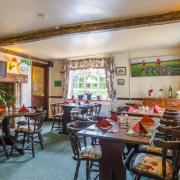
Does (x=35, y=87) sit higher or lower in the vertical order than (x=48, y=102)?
higher

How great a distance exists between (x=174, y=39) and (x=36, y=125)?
151 inches

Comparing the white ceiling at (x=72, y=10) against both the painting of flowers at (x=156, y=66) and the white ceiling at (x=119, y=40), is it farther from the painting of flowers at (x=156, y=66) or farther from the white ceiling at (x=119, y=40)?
the painting of flowers at (x=156, y=66)

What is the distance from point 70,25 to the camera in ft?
12.2

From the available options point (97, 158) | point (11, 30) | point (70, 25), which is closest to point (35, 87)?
point (11, 30)

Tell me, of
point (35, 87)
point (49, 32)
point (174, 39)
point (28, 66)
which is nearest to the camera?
point (49, 32)

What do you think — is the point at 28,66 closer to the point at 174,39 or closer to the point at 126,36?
the point at 126,36

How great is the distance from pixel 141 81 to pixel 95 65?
166cm

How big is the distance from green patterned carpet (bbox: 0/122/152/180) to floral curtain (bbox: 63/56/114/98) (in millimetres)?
2909

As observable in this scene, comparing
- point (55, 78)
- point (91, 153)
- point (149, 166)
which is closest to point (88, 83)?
point (55, 78)

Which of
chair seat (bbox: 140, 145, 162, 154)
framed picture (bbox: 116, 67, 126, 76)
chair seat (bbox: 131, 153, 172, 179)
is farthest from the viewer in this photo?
framed picture (bbox: 116, 67, 126, 76)

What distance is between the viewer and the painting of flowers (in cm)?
557

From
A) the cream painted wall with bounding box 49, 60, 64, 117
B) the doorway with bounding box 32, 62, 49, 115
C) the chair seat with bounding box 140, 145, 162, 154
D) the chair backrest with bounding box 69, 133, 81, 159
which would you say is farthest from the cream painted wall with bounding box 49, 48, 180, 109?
the chair backrest with bounding box 69, 133, 81, 159

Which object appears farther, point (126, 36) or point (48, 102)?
point (48, 102)

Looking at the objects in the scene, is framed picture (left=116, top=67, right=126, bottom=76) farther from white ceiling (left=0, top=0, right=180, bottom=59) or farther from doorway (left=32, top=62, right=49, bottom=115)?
doorway (left=32, top=62, right=49, bottom=115)
